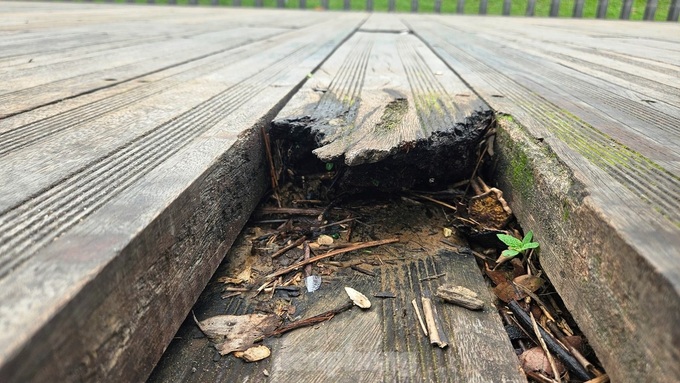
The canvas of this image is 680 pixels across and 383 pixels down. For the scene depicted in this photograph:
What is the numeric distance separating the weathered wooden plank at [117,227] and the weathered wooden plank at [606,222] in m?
0.64

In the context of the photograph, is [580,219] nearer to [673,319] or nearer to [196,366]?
[673,319]

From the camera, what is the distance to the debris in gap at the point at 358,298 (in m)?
0.85

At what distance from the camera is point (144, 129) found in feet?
3.51

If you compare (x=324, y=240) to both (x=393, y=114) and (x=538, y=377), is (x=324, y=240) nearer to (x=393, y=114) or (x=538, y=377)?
(x=393, y=114)

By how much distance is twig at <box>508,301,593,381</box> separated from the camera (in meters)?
0.72

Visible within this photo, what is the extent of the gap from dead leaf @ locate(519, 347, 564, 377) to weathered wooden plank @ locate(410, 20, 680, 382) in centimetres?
9

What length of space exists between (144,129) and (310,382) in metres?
0.71

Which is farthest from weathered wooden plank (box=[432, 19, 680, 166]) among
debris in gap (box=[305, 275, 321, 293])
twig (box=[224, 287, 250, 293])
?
twig (box=[224, 287, 250, 293])

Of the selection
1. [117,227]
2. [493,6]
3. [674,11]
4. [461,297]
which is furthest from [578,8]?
[117,227]

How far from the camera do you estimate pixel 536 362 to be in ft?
2.48

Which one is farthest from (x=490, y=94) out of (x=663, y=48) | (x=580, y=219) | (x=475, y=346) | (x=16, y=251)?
(x=663, y=48)

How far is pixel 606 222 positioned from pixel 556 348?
244 millimetres

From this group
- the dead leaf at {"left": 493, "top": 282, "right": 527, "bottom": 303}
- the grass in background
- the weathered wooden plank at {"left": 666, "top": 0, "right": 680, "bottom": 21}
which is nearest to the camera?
the dead leaf at {"left": 493, "top": 282, "right": 527, "bottom": 303}

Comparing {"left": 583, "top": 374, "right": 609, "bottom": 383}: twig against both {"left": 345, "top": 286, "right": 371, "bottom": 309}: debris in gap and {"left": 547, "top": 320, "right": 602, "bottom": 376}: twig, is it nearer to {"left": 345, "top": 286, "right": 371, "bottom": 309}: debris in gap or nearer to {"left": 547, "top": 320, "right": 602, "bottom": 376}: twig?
{"left": 547, "top": 320, "right": 602, "bottom": 376}: twig
